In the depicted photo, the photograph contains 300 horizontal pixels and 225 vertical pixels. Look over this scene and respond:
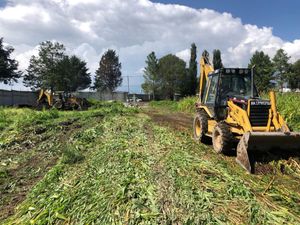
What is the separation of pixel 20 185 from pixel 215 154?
14.3 feet

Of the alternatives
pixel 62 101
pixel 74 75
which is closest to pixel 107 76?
pixel 74 75

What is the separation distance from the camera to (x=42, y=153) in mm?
9406

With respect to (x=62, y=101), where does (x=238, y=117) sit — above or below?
above

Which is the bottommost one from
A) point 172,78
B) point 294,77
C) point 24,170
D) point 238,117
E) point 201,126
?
point 24,170

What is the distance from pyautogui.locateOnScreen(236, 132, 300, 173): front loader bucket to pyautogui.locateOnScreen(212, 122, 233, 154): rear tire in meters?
0.66

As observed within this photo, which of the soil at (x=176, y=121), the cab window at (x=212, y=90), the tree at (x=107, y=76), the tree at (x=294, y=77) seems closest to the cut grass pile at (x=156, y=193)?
the cab window at (x=212, y=90)

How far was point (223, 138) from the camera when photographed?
26.6 ft

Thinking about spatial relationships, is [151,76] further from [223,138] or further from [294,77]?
[223,138]

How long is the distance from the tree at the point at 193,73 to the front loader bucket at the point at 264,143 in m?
48.2

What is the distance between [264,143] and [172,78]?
158 ft

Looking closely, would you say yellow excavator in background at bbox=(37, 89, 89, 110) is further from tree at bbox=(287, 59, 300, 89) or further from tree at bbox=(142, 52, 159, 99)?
tree at bbox=(287, 59, 300, 89)

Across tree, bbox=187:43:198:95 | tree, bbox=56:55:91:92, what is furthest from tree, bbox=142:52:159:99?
tree, bbox=56:55:91:92

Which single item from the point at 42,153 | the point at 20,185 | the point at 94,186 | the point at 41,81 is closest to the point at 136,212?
the point at 94,186

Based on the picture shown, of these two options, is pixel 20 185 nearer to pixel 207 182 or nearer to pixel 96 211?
pixel 96 211
